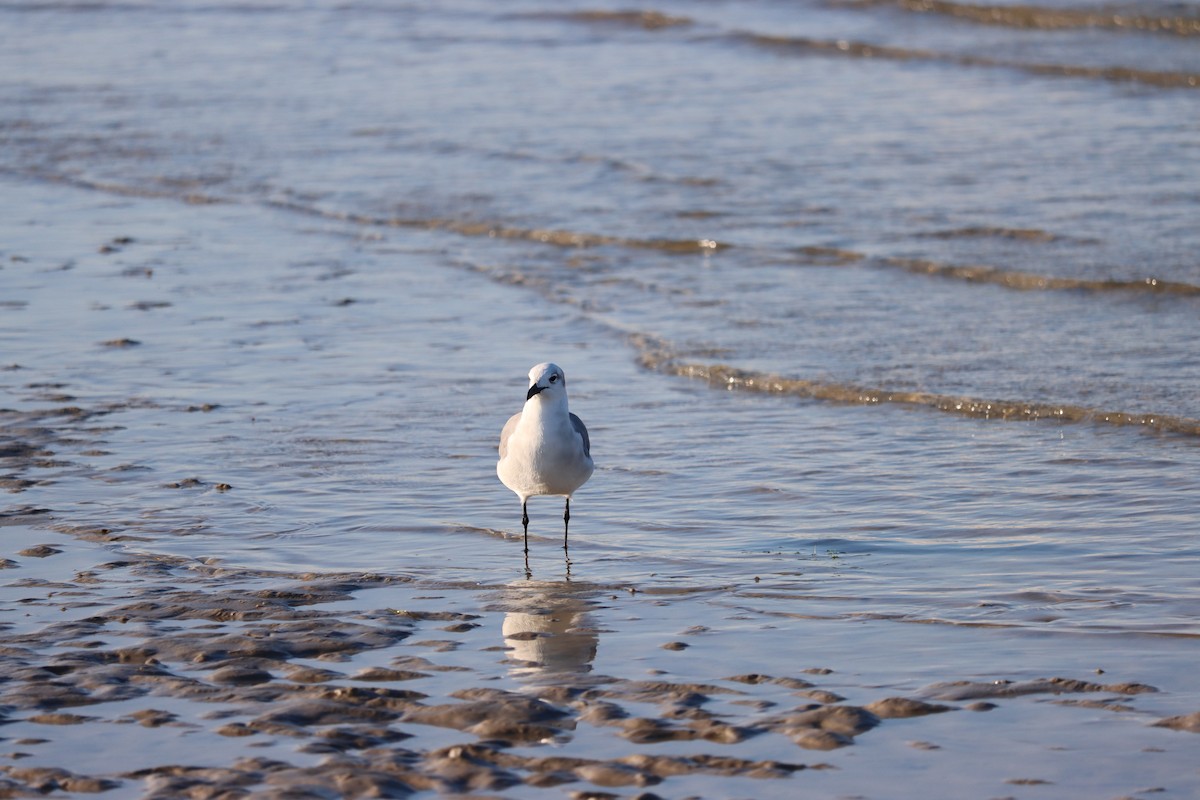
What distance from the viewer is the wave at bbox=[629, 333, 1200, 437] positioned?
28.0 ft

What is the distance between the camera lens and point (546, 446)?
6.65 m

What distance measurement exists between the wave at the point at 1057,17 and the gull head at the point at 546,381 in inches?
710

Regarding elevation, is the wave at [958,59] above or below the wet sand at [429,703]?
above

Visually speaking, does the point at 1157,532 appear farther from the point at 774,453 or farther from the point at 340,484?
the point at 340,484

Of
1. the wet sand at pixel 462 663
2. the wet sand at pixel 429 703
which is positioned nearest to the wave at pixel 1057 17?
the wet sand at pixel 462 663

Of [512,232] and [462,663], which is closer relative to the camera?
[462,663]

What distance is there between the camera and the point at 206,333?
10258 millimetres

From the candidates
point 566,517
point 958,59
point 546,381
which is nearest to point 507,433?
point 566,517

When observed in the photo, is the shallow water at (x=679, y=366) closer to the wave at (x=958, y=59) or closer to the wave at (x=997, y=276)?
the wave at (x=997, y=276)

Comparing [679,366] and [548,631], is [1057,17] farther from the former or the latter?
[548,631]

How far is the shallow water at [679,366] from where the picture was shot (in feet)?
18.6

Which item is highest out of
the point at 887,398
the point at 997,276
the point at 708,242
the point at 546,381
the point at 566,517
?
the point at 708,242

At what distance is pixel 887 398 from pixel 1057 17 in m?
16.2

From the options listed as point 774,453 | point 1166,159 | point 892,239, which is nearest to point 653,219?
point 892,239
